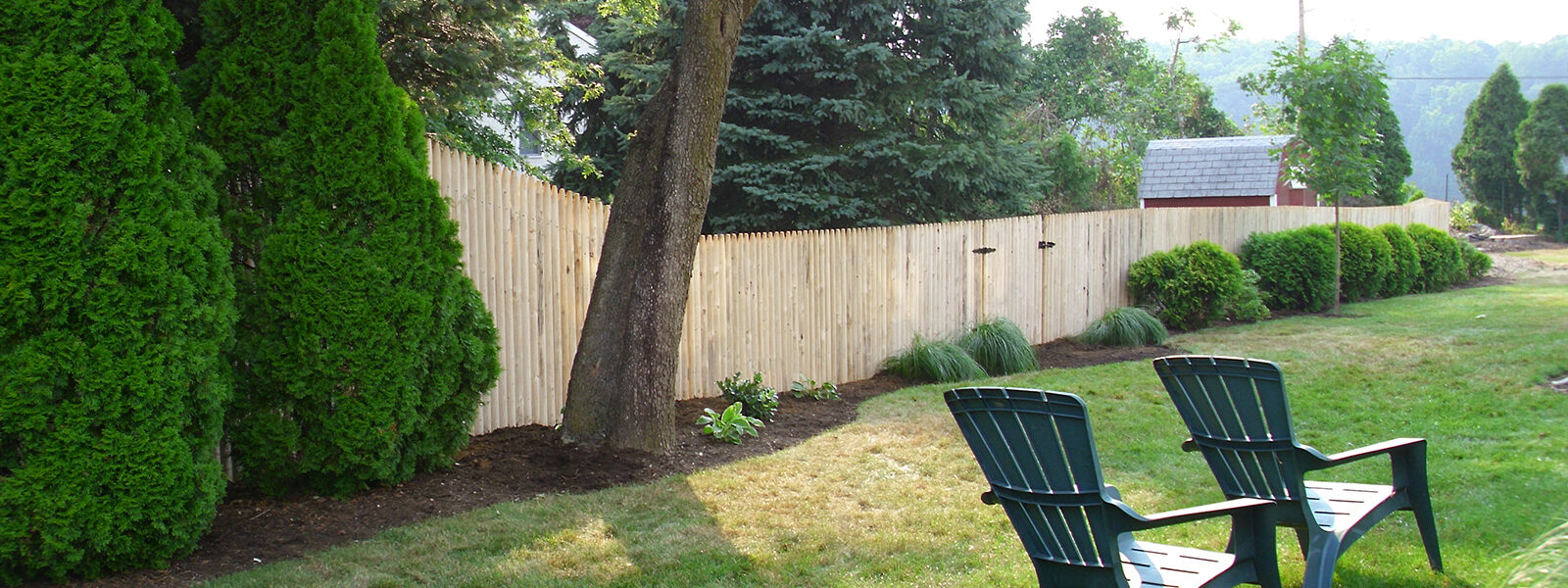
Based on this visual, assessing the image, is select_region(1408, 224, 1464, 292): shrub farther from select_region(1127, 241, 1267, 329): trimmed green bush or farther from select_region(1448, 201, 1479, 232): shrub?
select_region(1448, 201, 1479, 232): shrub

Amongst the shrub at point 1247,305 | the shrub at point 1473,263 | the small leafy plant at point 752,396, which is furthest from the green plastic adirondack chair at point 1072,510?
the shrub at point 1473,263

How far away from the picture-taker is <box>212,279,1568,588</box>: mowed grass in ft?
15.3

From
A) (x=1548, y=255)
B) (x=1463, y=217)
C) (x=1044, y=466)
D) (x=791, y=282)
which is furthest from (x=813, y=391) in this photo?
(x=1463, y=217)

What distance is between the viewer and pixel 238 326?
5398 mm

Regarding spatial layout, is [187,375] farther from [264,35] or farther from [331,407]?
[264,35]

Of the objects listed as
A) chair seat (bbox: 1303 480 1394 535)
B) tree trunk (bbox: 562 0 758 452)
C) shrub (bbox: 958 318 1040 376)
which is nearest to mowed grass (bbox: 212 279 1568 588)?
chair seat (bbox: 1303 480 1394 535)

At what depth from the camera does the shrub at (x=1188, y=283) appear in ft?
48.2

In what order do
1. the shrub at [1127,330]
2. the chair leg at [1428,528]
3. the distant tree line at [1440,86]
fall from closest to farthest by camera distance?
the chair leg at [1428,528]
the shrub at [1127,330]
the distant tree line at [1440,86]

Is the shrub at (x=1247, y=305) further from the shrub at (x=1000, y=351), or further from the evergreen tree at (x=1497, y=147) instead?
the evergreen tree at (x=1497, y=147)

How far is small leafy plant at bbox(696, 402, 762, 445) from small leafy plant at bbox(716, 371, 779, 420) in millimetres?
537

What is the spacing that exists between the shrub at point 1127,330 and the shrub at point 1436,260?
Result: 954cm

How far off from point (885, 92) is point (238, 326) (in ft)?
32.9

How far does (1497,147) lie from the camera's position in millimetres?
42188

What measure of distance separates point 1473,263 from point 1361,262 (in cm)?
672
